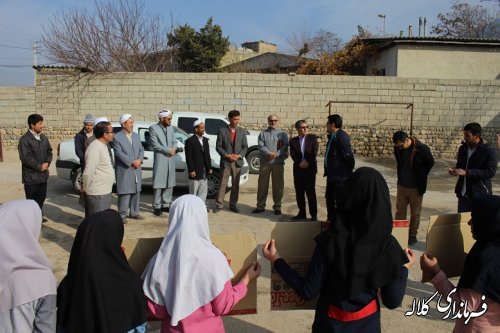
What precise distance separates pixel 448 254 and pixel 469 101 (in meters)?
15.0

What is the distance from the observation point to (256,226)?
6.91 metres

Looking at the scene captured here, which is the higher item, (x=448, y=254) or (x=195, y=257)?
(x=195, y=257)

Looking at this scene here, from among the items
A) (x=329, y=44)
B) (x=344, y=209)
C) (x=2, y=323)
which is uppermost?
(x=329, y=44)

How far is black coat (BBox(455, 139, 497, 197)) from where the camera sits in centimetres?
478

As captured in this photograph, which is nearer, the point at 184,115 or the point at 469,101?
the point at 184,115

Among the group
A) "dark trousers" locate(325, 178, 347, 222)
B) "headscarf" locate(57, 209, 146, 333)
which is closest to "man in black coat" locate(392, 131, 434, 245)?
"dark trousers" locate(325, 178, 347, 222)

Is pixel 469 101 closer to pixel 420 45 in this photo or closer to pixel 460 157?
pixel 420 45

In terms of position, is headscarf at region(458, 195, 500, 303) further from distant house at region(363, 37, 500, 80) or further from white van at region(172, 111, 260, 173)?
distant house at region(363, 37, 500, 80)

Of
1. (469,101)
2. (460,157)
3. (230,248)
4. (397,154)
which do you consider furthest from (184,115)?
(469,101)

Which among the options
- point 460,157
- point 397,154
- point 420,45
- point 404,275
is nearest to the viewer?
point 404,275

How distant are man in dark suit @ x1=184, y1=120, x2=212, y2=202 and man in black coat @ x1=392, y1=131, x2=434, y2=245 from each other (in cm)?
318

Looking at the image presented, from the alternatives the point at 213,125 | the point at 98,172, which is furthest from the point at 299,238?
the point at 213,125

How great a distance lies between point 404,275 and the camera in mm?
2107

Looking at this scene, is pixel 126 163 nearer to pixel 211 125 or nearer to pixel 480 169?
pixel 211 125
